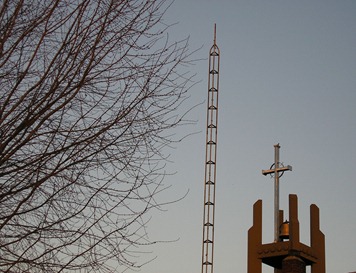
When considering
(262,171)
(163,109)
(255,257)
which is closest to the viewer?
(163,109)

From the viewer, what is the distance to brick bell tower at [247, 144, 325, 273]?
17328 mm

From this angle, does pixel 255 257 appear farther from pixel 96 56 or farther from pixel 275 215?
pixel 96 56

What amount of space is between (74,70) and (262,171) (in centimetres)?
1615

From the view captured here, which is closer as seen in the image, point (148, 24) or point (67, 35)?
point (67, 35)

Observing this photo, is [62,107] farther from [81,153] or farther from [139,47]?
[139,47]

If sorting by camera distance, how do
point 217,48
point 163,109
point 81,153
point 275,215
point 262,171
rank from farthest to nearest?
point 217,48 < point 262,171 < point 275,215 < point 163,109 < point 81,153

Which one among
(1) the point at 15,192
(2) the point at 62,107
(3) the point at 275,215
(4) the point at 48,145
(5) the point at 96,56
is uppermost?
(3) the point at 275,215

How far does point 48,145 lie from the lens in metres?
6.39

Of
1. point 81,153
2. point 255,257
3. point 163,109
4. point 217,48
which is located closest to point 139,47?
point 163,109

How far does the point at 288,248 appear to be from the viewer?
1736 cm

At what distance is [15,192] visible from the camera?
600cm

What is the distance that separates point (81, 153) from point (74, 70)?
0.80 meters

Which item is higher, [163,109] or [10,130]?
[163,109]

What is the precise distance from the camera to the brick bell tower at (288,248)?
17.3 metres
